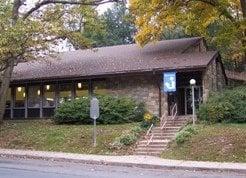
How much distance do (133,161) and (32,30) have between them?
10696 millimetres

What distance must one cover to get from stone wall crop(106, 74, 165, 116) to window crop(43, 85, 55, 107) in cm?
A: 457

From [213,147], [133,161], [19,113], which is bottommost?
[133,161]

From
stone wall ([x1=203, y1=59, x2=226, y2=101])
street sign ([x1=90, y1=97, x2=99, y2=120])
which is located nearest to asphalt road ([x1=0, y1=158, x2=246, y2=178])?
street sign ([x1=90, y1=97, x2=99, y2=120])

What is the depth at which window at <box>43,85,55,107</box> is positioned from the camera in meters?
37.2

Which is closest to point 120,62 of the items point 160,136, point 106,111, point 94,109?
point 106,111

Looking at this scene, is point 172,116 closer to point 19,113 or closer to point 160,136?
point 160,136

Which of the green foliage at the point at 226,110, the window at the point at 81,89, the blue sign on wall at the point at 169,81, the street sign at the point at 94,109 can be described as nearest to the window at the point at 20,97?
the window at the point at 81,89

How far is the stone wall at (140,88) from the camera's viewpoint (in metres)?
32.9

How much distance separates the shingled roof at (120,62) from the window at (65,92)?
111cm

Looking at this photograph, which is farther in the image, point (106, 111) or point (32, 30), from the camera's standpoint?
point (106, 111)

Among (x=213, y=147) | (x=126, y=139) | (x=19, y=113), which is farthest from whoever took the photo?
(x=19, y=113)

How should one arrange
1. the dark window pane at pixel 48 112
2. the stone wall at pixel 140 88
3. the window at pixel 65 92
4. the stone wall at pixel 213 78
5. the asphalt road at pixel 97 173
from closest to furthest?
1. the asphalt road at pixel 97 173
2. the stone wall at pixel 213 78
3. the stone wall at pixel 140 88
4. the window at pixel 65 92
5. the dark window pane at pixel 48 112

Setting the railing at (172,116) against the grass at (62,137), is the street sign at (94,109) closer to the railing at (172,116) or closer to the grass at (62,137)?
the grass at (62,137)

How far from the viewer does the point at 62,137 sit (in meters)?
28.0
